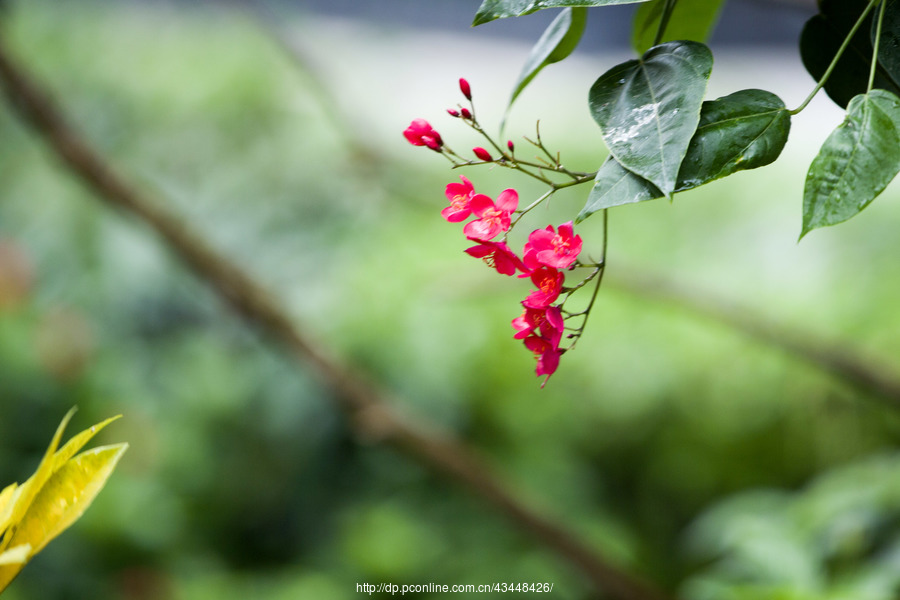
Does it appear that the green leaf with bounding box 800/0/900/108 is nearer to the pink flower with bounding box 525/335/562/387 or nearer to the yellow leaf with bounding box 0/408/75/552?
the pink flower with bounding box 525/335/562/387

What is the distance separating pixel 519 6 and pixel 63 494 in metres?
0.31

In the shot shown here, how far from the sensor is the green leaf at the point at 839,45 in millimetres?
375

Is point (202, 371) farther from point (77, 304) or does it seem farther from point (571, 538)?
point (571, 538)

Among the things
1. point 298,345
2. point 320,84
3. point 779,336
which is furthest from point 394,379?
point 779,336

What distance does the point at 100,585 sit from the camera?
1.46 m

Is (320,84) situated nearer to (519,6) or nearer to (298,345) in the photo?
(298,345)

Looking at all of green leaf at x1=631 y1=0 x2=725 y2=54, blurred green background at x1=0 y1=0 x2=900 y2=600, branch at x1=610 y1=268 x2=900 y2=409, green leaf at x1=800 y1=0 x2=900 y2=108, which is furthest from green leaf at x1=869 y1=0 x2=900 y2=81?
branch at x1=610 y1=268 x2=900 y2=409

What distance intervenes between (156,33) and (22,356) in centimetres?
158

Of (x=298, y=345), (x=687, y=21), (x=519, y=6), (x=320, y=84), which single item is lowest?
(x=519, y=6)

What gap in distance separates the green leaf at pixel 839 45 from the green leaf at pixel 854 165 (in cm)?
7

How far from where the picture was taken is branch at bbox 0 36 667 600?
3.93 feet

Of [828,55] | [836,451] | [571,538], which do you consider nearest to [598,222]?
[836,451]

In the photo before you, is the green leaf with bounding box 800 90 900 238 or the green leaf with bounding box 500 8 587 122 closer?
the green leaf with bounding box 800 90 900 238

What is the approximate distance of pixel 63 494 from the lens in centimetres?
35
